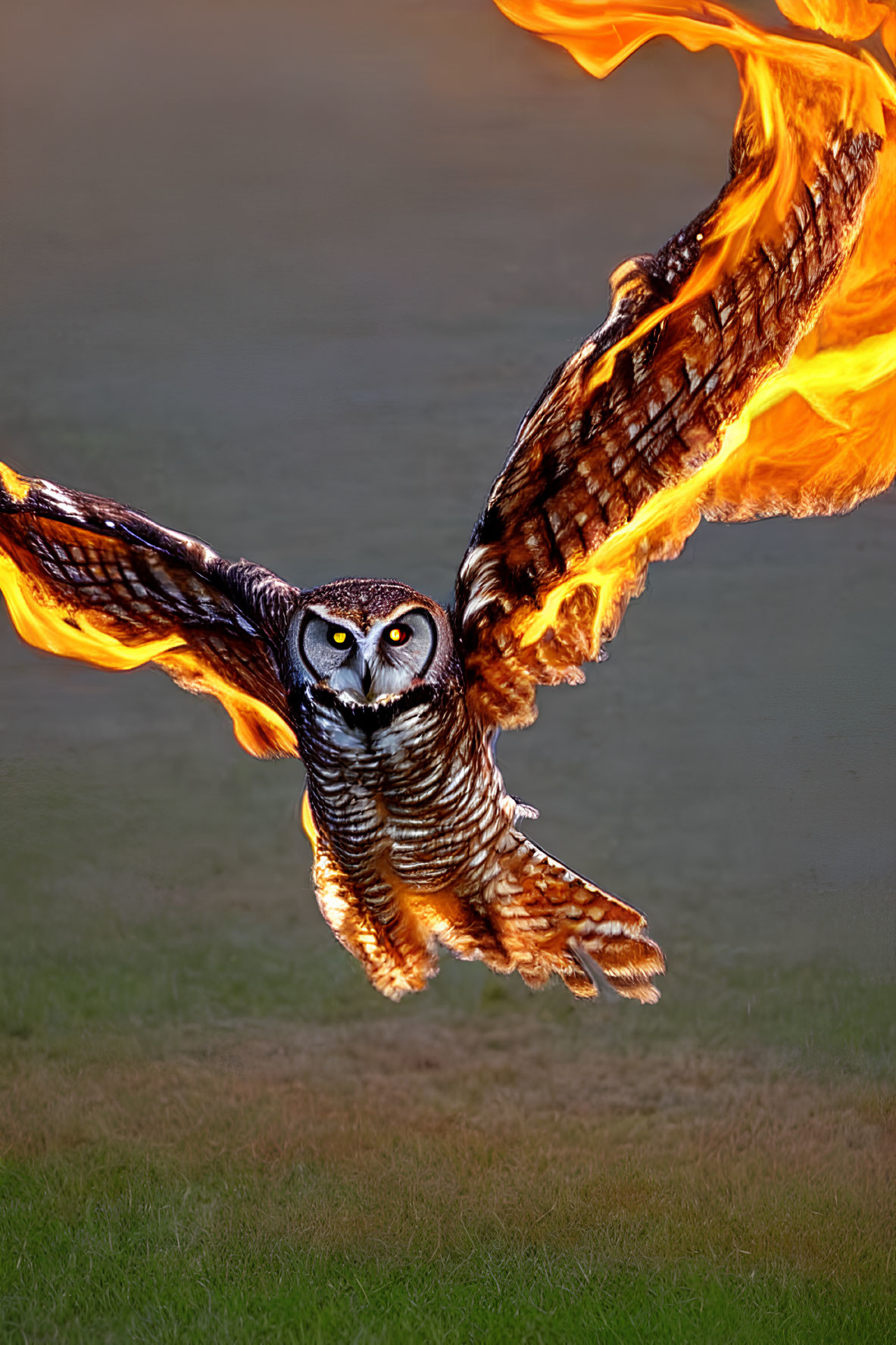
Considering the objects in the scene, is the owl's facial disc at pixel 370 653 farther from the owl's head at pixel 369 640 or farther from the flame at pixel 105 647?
the flame at pixel 105 647

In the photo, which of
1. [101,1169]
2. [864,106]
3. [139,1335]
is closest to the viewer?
[864,106]

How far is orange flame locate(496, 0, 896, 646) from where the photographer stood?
146 cm

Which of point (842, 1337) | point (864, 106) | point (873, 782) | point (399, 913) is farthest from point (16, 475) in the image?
point (842, 1337)

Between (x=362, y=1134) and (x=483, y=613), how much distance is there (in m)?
1.07

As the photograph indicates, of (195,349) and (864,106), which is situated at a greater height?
(195,349)

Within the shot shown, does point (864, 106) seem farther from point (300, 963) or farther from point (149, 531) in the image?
point (300, 963)

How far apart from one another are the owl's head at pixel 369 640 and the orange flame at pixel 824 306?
0.60ft

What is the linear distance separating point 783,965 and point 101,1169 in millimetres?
1273

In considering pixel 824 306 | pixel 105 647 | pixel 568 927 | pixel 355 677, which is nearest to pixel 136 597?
pixel 105 647

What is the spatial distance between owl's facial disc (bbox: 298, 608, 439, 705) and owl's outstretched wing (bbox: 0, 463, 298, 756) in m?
0.11

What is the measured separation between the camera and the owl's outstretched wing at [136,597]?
1660mm

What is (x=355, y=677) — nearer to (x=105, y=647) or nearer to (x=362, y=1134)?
(x=105, y=647)

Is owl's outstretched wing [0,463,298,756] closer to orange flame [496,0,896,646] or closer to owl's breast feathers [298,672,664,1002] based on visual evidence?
owl's breast feathers [298,672,664,1002]

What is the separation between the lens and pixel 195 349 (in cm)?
216
